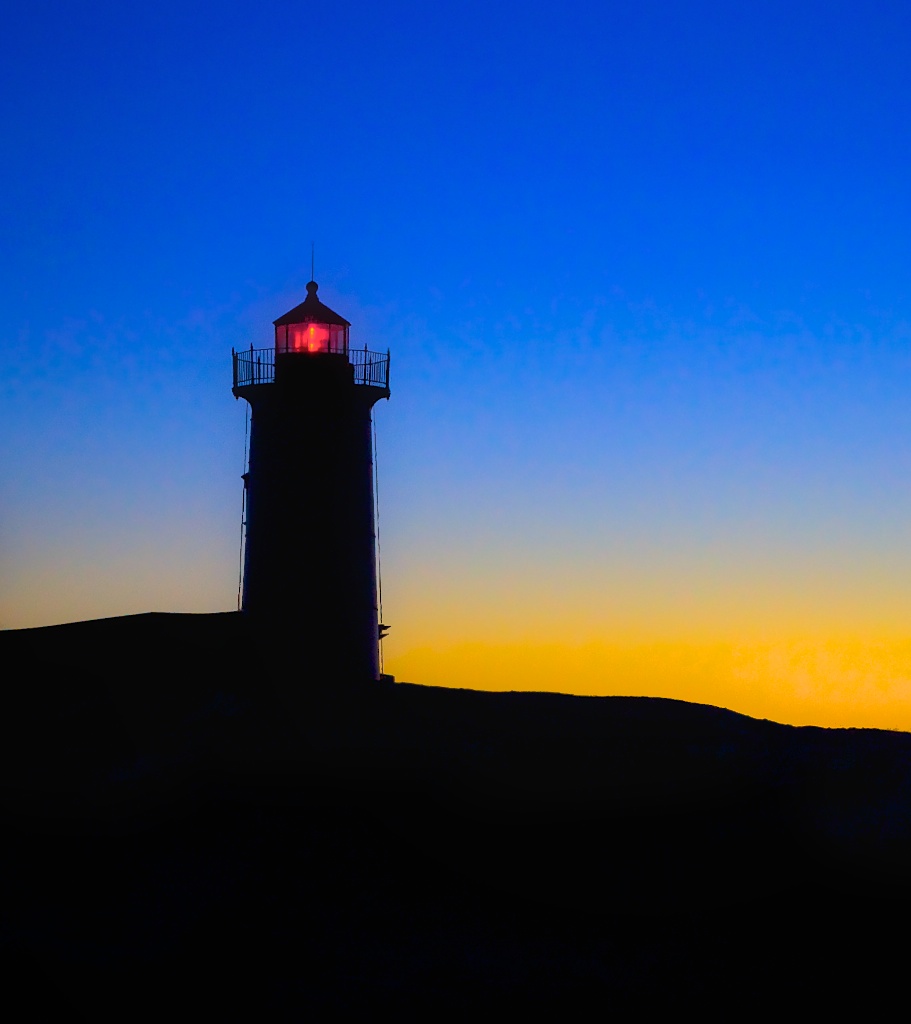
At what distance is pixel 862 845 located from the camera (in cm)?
1761

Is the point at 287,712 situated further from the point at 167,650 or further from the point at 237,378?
the point at 237,378

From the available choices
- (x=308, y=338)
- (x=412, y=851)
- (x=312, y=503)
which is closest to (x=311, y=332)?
(x=308, y=338)

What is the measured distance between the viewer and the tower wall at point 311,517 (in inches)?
963

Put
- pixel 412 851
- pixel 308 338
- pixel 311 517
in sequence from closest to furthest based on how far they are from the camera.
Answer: pixel 412 851, pixel 311 517, pixel 308 338

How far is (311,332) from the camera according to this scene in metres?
25.2

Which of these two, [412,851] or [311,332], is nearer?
[412,851]

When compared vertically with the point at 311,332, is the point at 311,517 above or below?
below

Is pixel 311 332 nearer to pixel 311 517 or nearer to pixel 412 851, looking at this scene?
pixel 311 517

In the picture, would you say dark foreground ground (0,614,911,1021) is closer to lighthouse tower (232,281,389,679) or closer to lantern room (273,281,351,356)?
lighthouse tower (232,281,389,679)

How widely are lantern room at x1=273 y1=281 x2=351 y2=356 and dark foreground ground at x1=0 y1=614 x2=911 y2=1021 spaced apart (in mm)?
6650

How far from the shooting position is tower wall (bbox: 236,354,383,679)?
24.5 meters

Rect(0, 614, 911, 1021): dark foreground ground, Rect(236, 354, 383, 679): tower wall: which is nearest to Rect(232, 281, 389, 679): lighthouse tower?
Rect(236, 354, 383, 679): tower wall

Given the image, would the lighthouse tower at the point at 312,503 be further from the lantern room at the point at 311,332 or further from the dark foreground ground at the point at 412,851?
the dark foreground ground at the point at 412,851

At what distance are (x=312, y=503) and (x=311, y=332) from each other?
3.29m
